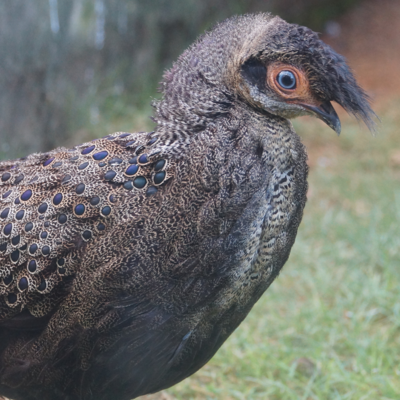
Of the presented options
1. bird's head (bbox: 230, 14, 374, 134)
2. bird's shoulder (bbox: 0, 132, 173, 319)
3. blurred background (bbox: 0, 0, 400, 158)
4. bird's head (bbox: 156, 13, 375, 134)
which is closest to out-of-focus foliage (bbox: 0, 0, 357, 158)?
blurred background (bbox: 0, 0, 400, 158)

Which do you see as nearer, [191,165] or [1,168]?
[191,165]

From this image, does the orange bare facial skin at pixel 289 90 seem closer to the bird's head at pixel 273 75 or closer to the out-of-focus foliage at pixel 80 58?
the bird's head at pixel 273 75

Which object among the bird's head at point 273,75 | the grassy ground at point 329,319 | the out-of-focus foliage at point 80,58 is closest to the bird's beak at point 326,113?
the bird's head at point 273,75

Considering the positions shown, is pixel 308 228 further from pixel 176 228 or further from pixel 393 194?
pixel 176 228

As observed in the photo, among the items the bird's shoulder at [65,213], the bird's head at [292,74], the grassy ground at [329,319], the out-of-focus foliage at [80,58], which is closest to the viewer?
the bird's head at [292,74]

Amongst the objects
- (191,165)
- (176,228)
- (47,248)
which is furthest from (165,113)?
(47,248)

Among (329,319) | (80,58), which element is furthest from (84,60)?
(329,319)

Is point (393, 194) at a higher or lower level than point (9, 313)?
higher

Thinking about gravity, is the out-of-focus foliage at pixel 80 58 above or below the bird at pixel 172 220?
above
